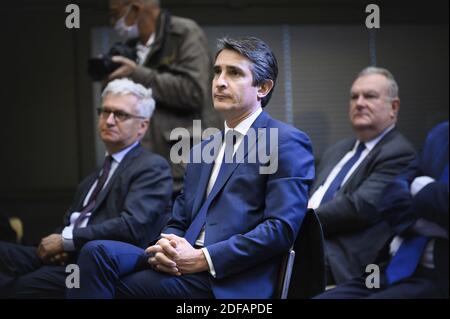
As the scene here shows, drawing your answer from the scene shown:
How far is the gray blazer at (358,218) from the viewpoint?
2.88 m

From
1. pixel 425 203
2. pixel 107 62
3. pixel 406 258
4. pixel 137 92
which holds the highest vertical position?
pixel 107 62

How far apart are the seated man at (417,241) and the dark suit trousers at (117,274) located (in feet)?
3.07

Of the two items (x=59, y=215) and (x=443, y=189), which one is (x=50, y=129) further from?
(x=443, y=189)

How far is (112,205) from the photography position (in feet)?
8.90

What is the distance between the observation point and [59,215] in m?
3.47

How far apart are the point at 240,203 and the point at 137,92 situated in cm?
90

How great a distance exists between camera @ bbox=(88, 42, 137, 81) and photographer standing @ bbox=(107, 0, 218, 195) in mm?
23

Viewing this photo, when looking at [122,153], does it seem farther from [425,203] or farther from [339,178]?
[425,203]

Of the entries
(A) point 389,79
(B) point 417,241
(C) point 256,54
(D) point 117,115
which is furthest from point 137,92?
(B) point 417,241

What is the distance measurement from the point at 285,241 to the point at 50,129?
1921 millimetres

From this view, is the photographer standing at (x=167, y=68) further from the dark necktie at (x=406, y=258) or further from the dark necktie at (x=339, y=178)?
the dark necktie at (x=406, y=258)

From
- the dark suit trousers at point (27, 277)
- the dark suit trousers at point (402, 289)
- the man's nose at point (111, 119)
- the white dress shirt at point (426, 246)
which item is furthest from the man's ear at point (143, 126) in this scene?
the white dress shirt at point (426, 246)

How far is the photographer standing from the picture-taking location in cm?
306

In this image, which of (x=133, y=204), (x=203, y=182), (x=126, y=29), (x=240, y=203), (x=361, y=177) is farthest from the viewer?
(x=126, y=29)
